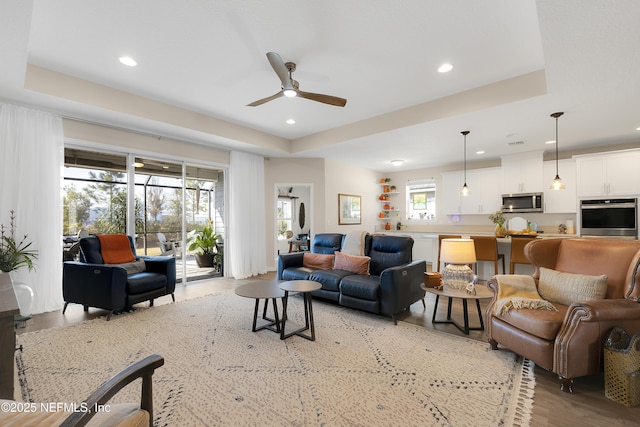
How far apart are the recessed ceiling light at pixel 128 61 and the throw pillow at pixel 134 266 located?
7.93ft

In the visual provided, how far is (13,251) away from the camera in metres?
3.27

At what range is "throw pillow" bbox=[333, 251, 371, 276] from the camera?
3.89 metres

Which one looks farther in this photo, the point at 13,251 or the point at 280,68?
the point at 13,251

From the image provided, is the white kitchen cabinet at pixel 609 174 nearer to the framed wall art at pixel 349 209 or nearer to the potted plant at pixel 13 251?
the framed wall art at pixel 349 209

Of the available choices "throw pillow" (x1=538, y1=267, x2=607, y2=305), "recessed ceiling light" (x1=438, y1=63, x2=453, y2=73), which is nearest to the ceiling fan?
"recessed ceiling light" (x1=438, y1=63, x2=453, y2=73)

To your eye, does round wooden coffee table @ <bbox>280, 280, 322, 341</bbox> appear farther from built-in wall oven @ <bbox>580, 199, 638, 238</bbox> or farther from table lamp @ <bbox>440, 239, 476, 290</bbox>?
built-in wall oven @ <bbox>580, 199, 638, 238</bbox>

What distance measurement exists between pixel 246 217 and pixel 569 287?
5015 millimetres

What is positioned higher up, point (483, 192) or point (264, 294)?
point (483, 192)

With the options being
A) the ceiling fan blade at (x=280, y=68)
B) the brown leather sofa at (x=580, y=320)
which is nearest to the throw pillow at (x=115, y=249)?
the ceiling fan blade at (x=280, y=68)

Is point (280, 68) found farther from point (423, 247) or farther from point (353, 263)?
point (423, 247)

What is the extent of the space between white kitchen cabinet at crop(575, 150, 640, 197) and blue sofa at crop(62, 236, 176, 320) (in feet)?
23.5

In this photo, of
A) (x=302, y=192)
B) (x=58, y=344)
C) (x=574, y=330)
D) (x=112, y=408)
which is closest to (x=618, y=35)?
(x=574, y=330)

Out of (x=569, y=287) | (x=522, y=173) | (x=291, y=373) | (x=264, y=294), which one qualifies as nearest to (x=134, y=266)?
(x=264, y=294)

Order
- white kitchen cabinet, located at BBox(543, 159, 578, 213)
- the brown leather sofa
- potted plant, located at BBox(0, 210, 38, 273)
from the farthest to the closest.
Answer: white kitchen cabinet, located at BBox(543, 159, 578, 213) → potted plant, located at BBox(0, 210, 38, 273) → the brown leather sofa
